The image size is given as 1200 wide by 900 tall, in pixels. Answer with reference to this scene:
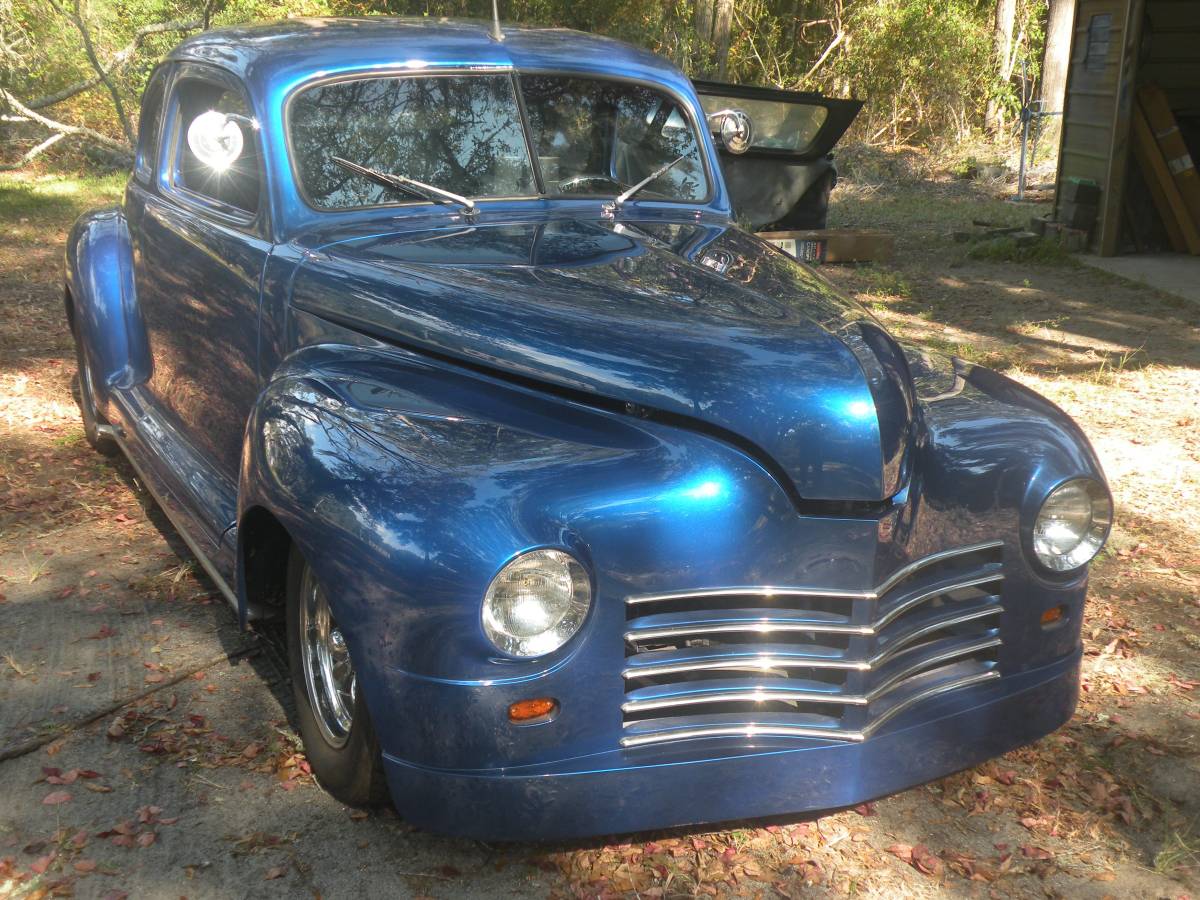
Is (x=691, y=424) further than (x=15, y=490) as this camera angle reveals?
No

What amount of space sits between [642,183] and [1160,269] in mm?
7339

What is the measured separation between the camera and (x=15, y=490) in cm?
486

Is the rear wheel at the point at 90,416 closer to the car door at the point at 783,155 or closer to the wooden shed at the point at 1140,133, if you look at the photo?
the car door at the point at 783,155

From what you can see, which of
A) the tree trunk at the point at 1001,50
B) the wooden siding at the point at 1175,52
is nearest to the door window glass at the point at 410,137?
the wooden siding at the point at 1175,52

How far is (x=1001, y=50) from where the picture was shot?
16.8m

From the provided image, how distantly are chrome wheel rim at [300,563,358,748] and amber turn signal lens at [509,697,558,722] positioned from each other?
0.61m

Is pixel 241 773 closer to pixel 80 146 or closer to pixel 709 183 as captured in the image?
pixel 709 183

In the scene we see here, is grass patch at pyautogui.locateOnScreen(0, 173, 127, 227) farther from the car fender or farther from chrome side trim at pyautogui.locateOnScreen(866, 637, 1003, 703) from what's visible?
chrome side trim at pyautogui.locateOnScreen(866, 637, 1003, 703)

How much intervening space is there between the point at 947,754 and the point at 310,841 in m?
1.43

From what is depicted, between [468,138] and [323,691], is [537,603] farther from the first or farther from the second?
[468,138]

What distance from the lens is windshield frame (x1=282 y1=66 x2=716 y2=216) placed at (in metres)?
3.39

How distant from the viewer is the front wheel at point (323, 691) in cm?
265

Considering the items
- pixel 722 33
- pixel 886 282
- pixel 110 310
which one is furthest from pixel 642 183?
pixel 722 33

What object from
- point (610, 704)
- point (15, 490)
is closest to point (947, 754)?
point (610, 704)
